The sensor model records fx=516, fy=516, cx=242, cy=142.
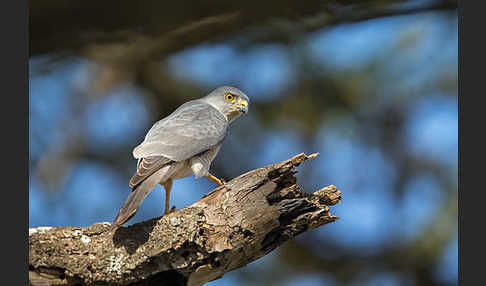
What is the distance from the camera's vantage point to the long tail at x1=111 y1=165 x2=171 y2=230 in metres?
2.40

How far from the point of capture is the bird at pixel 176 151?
2.57 metres

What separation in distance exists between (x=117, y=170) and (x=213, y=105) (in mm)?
2029

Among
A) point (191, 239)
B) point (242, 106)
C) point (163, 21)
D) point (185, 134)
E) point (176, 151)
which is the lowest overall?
point (191, 239)

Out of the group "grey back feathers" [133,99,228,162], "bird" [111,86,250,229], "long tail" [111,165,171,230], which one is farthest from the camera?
"grey back feathers" [133,99,228,162]

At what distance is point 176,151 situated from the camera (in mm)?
2846

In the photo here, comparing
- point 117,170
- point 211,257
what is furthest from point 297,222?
point 117,170

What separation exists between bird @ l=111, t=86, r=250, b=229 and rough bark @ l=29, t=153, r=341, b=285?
164 millimetres

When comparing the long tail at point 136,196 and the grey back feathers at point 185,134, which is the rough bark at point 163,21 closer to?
the grey back feathers at point 185,134

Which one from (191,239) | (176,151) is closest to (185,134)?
(176,151)

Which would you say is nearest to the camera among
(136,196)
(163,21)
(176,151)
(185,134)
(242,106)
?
(136,196)

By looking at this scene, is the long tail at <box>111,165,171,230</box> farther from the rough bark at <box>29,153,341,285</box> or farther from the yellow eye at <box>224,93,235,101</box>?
the yellow eye at <box>224,93,235,101</box>

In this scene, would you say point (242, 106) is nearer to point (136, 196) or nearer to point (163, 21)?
point (136, 196)

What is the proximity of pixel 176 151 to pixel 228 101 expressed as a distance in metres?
0.99

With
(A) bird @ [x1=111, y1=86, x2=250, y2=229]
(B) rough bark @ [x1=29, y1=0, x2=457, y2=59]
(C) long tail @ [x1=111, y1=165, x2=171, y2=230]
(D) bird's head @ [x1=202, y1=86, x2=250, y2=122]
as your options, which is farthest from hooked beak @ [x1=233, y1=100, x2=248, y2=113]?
(B) rough bark @ [x1=29, y1=0, x2=457, y2=59]
